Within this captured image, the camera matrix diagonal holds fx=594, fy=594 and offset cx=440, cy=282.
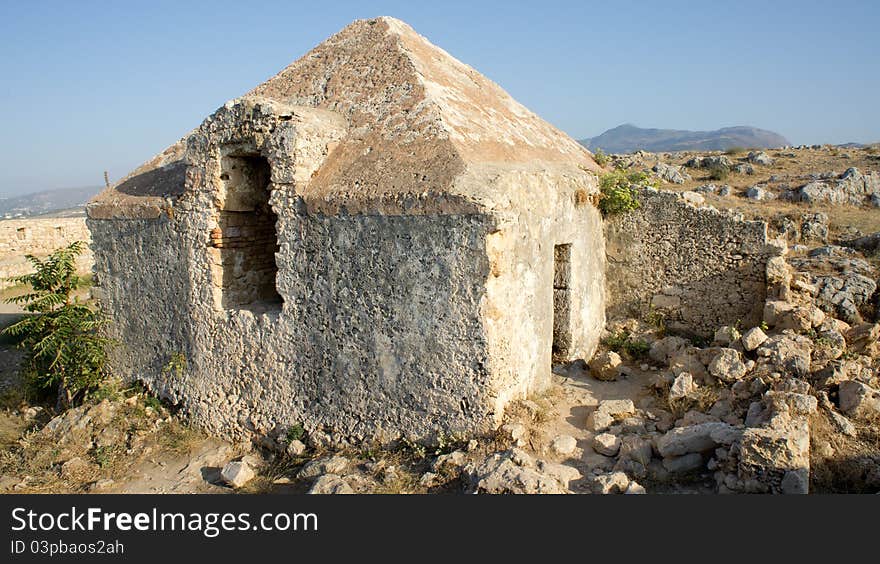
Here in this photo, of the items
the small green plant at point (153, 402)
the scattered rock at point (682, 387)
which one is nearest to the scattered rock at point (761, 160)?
the scattered rock at point (682, 387)

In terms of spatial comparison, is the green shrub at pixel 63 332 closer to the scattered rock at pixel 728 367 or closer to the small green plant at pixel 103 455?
the small green plant at pixel 103 455

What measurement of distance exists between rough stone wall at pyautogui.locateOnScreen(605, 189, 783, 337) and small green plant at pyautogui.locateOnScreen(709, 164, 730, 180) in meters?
6.08

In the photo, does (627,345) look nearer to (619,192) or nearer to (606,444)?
(619,192)

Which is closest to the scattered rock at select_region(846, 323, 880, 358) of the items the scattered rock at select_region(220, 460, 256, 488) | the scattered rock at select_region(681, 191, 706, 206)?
the scattered rock at select_region(681, 191, 706, 206)

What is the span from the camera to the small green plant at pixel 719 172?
13.2 meters

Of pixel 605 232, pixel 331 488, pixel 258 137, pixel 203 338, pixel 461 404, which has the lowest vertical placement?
pixel 331 488

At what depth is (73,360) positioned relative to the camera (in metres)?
7.24

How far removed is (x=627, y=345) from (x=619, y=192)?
81.1 inches

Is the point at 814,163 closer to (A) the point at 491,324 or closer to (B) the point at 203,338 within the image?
(A) the point at 491,324

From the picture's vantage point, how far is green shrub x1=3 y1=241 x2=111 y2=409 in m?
6.84

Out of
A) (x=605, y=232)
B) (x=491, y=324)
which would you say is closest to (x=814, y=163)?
(x=605, y=232)

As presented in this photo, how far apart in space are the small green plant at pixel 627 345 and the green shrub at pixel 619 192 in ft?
5.64

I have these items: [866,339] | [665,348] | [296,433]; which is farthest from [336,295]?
[866,339]

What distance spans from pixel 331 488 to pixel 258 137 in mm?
3458
